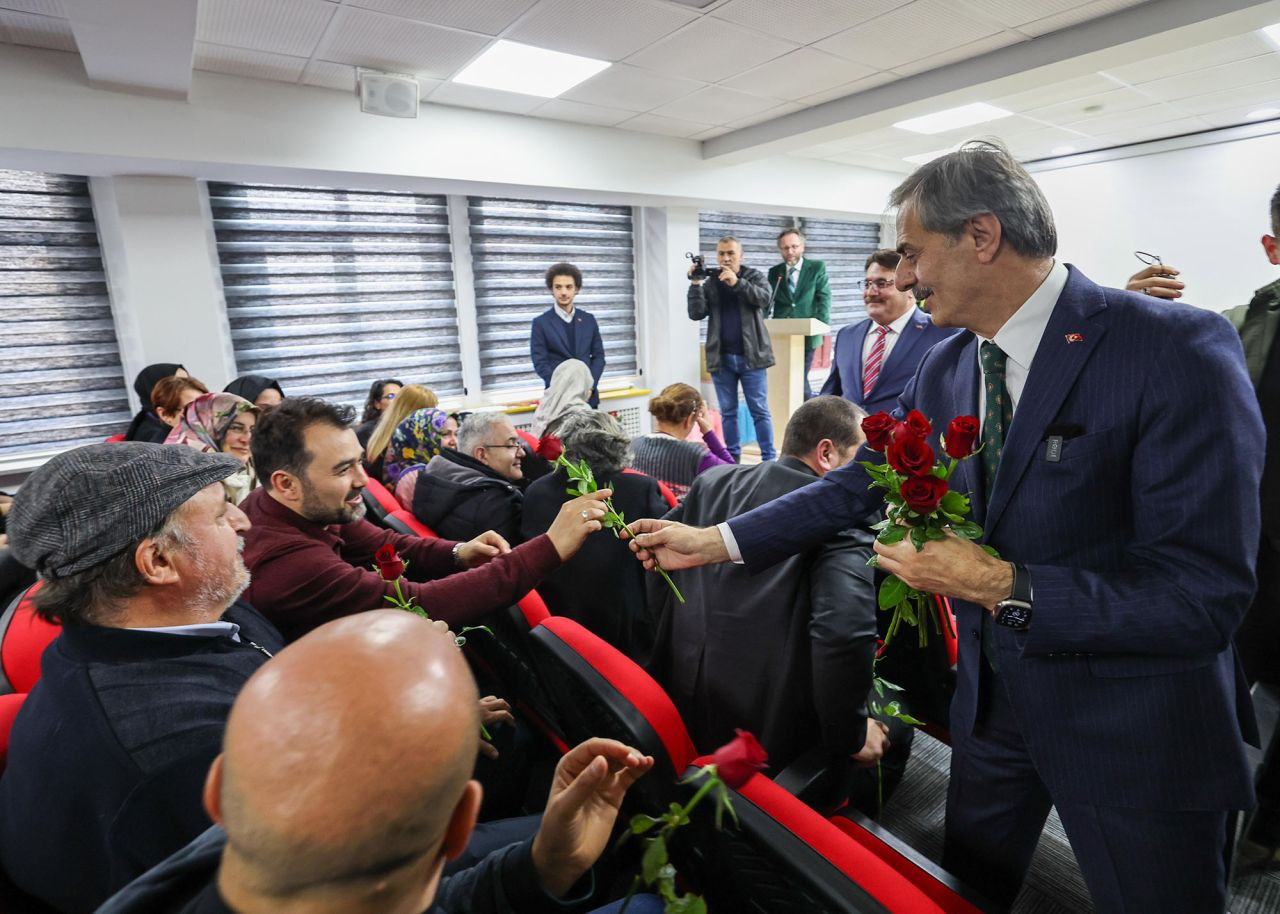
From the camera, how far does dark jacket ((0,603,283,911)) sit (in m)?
0.89

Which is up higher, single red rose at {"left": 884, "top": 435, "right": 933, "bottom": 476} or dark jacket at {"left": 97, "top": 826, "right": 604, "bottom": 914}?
single red rose at {"left": 884, "top": 435, "right": 933, "bottom": 476}

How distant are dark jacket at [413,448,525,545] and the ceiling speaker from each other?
9.30 ft

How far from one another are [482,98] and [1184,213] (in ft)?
25.8

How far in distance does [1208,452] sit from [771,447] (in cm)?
485

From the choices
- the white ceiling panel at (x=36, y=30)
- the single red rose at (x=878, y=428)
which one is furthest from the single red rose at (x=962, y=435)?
the white ceiling panel at (x=36, y=30)

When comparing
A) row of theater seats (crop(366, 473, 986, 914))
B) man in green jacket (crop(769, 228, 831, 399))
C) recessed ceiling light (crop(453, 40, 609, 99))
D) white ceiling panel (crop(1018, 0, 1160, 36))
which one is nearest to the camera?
row of theater seats (crop(366, 473, 986, 914))

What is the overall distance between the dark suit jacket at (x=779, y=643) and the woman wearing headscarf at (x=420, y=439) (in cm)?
186

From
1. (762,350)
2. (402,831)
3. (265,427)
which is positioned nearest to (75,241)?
(265,427)

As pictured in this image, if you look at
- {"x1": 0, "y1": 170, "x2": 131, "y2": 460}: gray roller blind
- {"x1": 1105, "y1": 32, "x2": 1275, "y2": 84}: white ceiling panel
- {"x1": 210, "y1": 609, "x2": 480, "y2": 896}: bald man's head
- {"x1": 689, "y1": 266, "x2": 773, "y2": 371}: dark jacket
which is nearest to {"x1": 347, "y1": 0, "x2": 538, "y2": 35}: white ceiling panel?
{"x1": 689, "y1": 266, "x2": 773, "y2": 371}: dark jacket

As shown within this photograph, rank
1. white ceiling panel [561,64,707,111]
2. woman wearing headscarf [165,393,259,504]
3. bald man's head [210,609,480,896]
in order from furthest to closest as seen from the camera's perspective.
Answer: white ceiling panel [561,64,707,111], woman wearing headscarf [165,393,259,504], bald man's head [210,609,480,896]

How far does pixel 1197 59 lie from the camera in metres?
4.67

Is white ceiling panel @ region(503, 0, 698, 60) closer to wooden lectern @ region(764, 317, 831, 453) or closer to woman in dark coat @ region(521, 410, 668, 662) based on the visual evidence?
woman in dark coat @ region(521, 410, 668, 662)

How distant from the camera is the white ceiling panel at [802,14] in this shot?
A: 11.1ft

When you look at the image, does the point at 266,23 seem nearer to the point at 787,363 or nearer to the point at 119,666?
the point at 119,666
